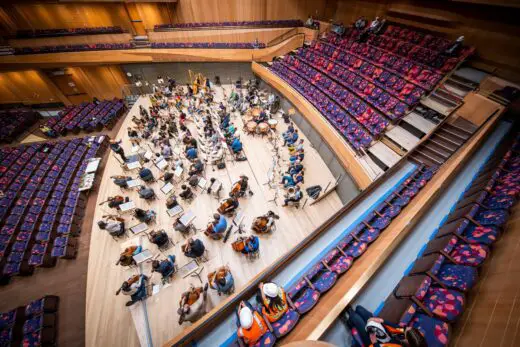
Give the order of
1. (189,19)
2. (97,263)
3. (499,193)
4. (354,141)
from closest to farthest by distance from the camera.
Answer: (499,193), (97,263), (354,141), (189,19)

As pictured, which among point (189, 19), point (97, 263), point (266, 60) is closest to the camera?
point (97, 263)

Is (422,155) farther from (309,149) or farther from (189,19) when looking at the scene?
(189,19)

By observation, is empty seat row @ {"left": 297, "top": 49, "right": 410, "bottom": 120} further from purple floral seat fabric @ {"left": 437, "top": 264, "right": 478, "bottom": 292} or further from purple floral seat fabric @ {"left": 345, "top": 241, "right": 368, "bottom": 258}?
purple floral seat fabric @ {"left": 437, "top": 264, "right": 478, "bottom": 292}

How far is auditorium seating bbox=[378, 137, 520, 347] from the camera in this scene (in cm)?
161

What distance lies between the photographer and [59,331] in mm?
3270

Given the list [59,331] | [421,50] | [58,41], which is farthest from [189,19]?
[59,331]

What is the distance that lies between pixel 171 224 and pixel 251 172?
7.84 ft

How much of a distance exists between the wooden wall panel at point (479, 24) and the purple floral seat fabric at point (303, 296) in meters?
7.19

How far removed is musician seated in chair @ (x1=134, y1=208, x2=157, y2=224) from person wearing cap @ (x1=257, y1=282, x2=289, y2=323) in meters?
3.24

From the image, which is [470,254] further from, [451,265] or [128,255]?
[128,255]

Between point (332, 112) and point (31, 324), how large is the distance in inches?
306

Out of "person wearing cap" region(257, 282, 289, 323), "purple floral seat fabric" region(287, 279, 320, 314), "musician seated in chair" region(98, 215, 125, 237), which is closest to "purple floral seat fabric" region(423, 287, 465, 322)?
"purple floral seat fabric" region(287, 279, 320, 314)

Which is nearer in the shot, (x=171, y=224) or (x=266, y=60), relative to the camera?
(x=171, y=224)

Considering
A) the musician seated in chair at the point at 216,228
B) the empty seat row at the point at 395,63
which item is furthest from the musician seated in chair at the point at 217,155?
the empty seat row at the point at 395,63
